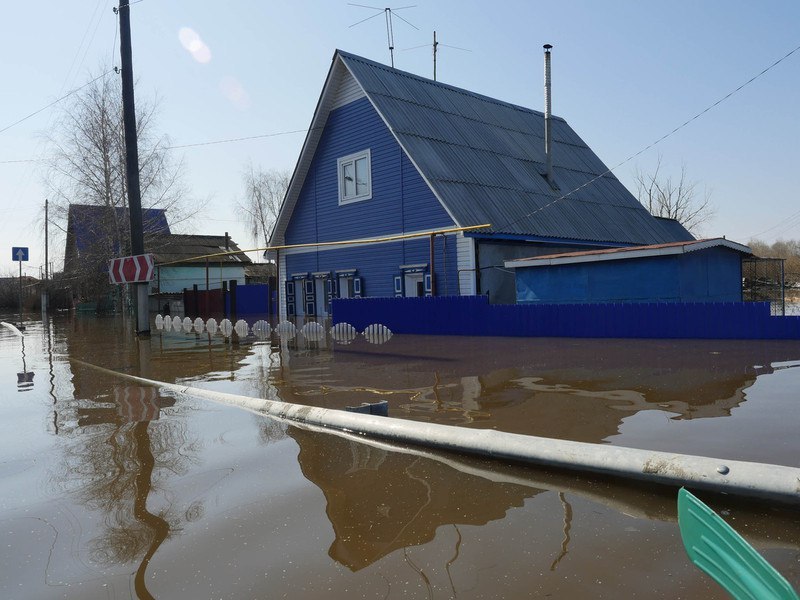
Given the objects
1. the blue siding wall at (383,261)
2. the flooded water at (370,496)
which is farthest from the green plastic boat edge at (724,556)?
the blue siding wall at (383,261)

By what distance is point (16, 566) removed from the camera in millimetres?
2969

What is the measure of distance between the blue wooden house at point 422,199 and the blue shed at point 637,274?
272 centimetres

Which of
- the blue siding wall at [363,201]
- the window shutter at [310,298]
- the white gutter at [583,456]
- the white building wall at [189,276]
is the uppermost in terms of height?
the blue siding wall at [363,201]

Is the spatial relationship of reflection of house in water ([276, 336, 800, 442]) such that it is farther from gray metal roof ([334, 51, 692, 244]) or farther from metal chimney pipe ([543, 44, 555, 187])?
metal chimney pipe ([543, 44, 555, 187])

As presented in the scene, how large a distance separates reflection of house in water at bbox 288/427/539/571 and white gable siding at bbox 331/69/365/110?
64.2 ft

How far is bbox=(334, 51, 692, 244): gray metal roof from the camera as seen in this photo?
20031 mm

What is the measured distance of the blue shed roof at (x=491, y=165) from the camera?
20.0 meters

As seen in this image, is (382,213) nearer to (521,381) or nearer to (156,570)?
(521,381)

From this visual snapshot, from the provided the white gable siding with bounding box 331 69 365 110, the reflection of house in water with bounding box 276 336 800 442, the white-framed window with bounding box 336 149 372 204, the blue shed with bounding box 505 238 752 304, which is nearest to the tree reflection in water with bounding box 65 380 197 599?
the reflection of house in water with bounding box 276 336 800 442

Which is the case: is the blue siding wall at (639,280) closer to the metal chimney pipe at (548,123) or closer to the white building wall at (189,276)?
the metal chimney pipe at (548,123)

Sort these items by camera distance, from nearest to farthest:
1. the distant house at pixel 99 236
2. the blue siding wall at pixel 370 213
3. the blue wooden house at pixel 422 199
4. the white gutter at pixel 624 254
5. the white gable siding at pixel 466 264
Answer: the white gutter at pixel 624 254
the white gable siding at pixel 466 264
the blue wooden house at pixel 422 199
the blue siding wall at pixel 370 213
the distant house at pixel 99 236

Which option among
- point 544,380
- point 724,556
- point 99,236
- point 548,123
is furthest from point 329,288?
point 724,556

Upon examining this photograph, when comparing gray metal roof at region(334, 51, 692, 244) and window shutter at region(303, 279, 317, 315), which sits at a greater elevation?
gray metal roof at region(334, 51, 692, 244)

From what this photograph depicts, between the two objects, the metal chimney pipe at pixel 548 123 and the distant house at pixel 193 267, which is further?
the distant house at pixel 193 267
